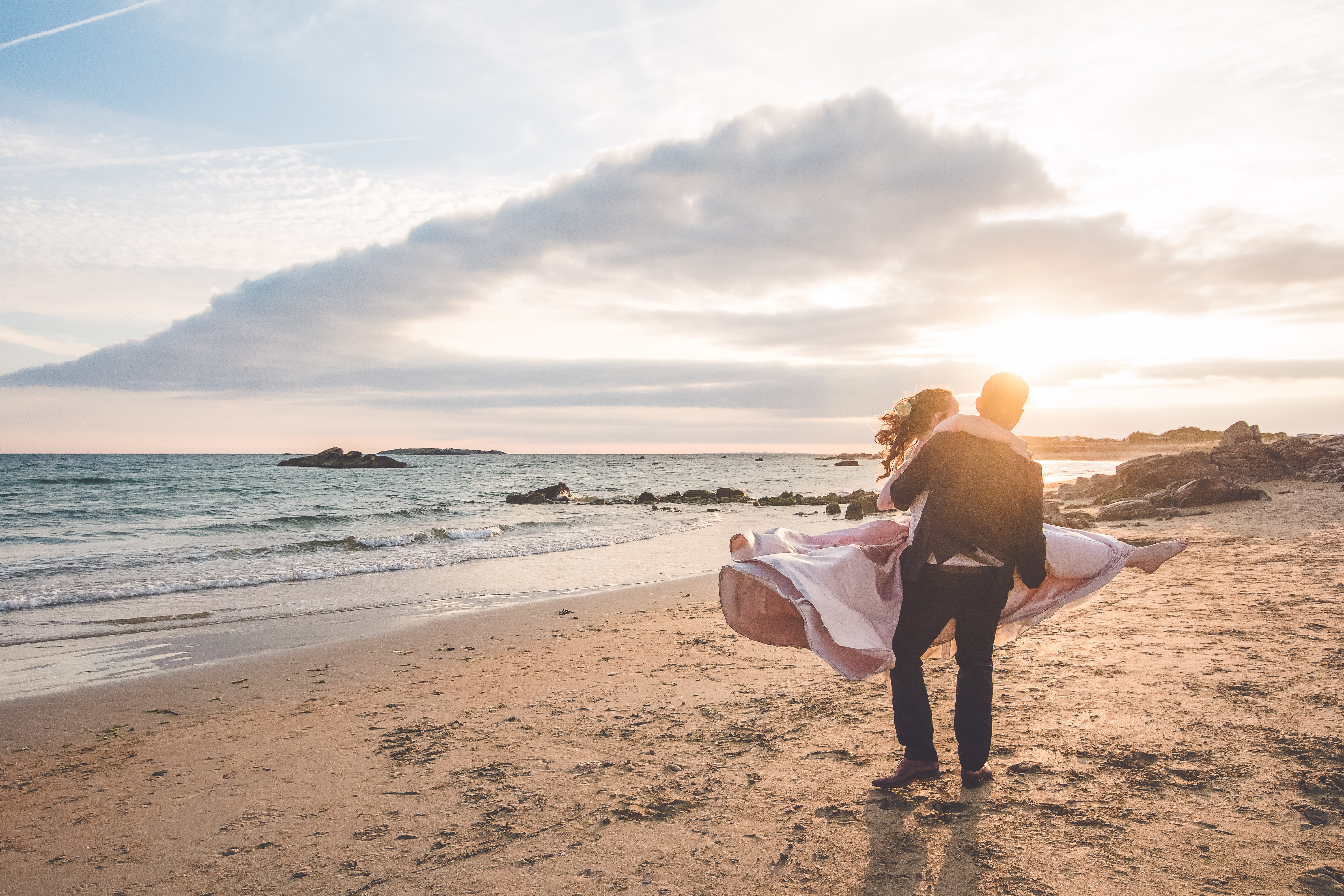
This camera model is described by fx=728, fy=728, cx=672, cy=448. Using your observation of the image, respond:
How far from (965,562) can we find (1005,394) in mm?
968

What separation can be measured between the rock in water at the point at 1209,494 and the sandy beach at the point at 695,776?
12.3m

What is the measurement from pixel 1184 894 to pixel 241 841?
4.41 meters

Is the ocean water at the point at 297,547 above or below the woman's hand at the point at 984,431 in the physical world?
below

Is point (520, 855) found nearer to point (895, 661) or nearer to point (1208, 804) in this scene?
point (895, 661)

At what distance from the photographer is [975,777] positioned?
3.98 m

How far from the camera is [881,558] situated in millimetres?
4254

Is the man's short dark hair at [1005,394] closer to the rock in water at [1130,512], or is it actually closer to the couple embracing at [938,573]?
the couple embracing at [938,573]

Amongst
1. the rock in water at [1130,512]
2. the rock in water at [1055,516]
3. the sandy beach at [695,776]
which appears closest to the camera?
the sandy beach at [695,776]

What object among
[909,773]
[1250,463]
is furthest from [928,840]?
[1250,463]

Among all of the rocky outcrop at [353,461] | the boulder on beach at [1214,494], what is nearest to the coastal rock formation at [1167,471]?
the boulder on beach at [1214,494]

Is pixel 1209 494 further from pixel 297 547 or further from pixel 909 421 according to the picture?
pixel 297 547

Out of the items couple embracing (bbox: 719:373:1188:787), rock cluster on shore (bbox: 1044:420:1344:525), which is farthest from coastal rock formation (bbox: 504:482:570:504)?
couple embracing (bbox: 719:373:1188:787)

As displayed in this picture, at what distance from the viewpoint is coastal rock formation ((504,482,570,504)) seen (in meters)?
38.4

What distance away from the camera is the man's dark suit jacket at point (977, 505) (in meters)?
3.79
